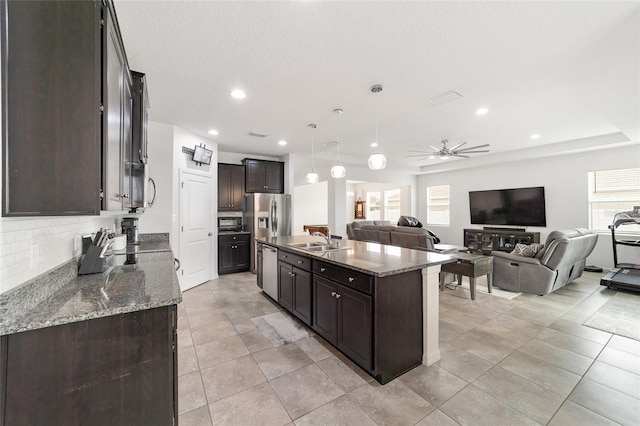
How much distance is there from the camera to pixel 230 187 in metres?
5.74

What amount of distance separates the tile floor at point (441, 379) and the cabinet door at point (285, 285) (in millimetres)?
517

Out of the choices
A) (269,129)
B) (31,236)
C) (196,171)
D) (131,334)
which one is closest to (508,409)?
(131,334)

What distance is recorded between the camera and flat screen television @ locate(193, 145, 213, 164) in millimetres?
4517

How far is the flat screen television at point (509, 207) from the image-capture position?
21.5 ft

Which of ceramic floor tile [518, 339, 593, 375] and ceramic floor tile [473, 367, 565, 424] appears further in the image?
ceramic floor tile [518, 339, 593, 375]

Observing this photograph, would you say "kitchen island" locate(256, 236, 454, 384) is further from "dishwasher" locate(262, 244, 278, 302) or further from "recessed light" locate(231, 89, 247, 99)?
"recessed light" locate(231, 89, 247, 99)

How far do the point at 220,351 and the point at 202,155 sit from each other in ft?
11.2

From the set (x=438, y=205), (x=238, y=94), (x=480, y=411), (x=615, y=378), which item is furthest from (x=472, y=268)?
(x=438, y=205)

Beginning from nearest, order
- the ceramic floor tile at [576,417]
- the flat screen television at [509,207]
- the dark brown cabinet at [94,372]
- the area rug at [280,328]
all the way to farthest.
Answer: the dark brown cabinet at [94,372], the ceramic floor tile at [576,417], the area rug at [280,328], the flat screen television at [509,207]

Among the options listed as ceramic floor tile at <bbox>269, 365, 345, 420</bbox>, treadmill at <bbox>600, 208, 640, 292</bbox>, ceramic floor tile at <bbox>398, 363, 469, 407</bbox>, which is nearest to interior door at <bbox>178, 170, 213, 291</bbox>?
ceramic floor tile at <bbox>269, 365, 345, 420</bbox>

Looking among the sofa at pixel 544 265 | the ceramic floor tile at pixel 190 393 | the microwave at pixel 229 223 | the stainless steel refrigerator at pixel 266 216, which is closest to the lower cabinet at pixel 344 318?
the ceramic floor tile at pixel 190 393

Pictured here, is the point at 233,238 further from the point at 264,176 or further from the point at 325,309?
the point at 325,309

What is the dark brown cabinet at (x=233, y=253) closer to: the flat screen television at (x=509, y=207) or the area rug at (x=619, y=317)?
the area rug at (x=619, y=317)

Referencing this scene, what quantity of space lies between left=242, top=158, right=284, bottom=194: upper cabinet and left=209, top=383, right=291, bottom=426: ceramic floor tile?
14.9 ft
